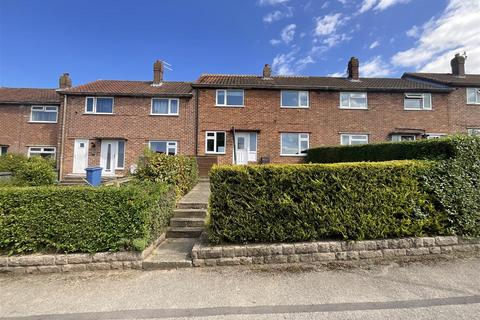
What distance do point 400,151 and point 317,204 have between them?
3.31 metres

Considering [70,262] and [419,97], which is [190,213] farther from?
[419,97]

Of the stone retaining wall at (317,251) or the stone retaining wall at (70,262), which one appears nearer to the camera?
the stone retaining wall at (70,262)

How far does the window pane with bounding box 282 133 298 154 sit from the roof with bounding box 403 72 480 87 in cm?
1146

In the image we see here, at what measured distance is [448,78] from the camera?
1892 cm

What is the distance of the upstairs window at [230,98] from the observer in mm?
15727

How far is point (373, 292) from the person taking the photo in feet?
11.0

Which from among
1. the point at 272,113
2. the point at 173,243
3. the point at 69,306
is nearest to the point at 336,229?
the point at 173,243

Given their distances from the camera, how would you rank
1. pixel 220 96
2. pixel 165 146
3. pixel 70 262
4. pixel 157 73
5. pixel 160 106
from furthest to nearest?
1. pixel 157 73
2. pixel 160 106
3. pixel 220 96
4. pixel 165 146
5. pixel 70 262

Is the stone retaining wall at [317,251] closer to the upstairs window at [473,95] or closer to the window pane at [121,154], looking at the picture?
the window pane at [121,154]

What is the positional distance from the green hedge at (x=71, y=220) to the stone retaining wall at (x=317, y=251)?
1285 millimetres

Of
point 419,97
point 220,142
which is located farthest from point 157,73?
point 419,97

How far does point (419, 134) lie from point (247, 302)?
17.4m

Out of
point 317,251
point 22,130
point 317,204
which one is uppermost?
point 22,130

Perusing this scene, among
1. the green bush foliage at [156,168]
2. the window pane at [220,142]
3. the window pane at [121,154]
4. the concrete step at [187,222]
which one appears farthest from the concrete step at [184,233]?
the window pane at [121,154]
